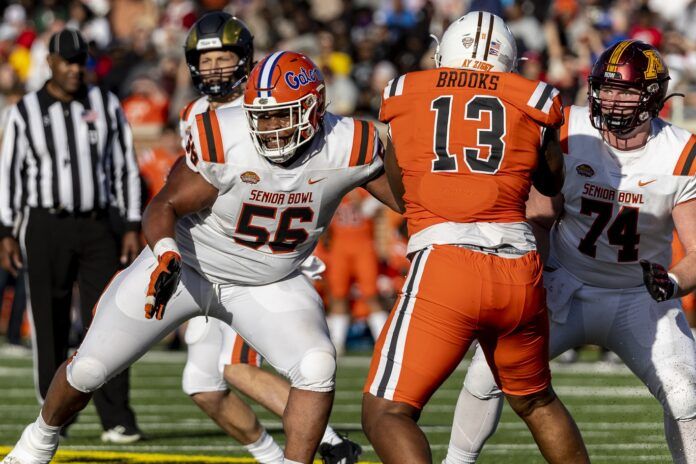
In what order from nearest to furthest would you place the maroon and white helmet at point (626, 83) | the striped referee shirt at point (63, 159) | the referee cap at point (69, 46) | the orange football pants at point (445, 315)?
the orange football pants at point (445, 315) < the maroon and white helmet at point (626, 83) < the referee cap at point (69, 46) < the striped referee shirt at point (63, 159)

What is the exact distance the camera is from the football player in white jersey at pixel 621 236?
4.48 m

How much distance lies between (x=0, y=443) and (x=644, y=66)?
3.38 metres

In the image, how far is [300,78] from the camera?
443 cm

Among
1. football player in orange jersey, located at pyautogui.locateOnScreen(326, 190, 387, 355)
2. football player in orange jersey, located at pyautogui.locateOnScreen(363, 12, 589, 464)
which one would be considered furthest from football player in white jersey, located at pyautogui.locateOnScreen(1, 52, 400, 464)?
football player in orange jersey, located at pyautogui.locateOnScreen(326, 190, 387, 355)

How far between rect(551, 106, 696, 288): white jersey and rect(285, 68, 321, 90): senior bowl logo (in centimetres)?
89

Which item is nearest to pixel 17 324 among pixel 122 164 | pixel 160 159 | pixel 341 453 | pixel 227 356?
pixel 160 159

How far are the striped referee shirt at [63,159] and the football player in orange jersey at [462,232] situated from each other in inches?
112

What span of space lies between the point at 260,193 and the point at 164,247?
38 centimetres

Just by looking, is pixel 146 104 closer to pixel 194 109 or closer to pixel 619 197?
pixel 194 109

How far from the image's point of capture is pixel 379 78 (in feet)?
43.5

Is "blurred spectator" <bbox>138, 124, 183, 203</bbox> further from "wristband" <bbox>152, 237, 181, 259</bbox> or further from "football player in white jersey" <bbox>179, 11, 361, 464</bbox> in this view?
"wristband" <bbox>152, 237, 181, 259</bbox>

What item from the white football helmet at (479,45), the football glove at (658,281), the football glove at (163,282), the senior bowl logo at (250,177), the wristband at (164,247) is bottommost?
the football glove at (163,282)

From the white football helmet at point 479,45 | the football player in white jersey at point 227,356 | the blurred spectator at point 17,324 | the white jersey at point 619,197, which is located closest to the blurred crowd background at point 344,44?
the blurred spectator at point 17,324

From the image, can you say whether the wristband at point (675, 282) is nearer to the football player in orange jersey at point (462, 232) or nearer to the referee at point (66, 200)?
the football player in orange jersey at point (462, 232)
